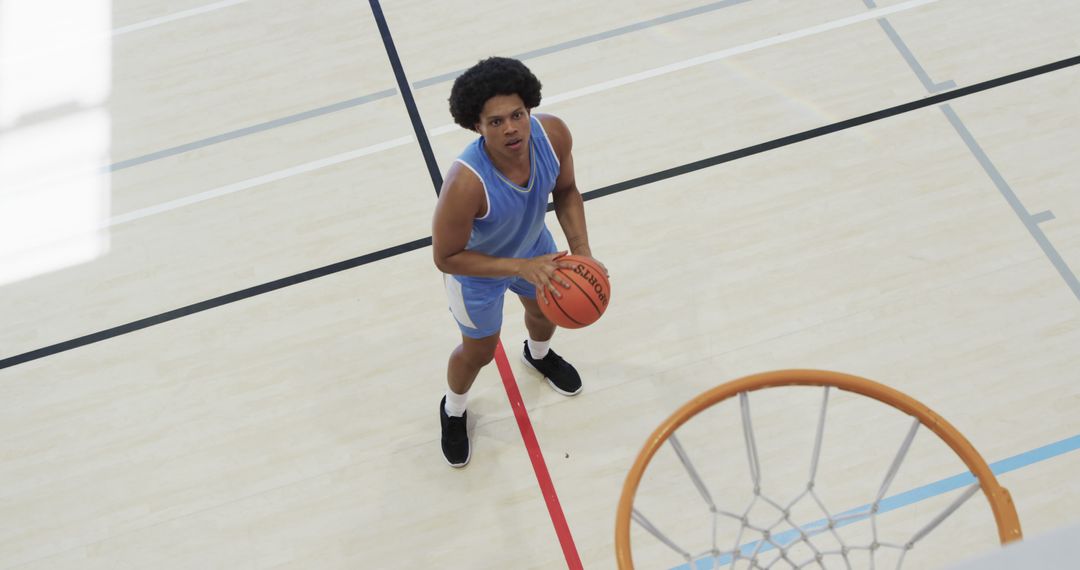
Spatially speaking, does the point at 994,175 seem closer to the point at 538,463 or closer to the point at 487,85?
the point at 538,463

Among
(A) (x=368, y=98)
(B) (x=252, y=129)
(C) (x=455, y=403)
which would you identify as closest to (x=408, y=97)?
(A) (x=368, y=98)

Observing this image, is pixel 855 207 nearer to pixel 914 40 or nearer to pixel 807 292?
pixel 807 292

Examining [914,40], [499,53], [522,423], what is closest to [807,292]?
[522,423]

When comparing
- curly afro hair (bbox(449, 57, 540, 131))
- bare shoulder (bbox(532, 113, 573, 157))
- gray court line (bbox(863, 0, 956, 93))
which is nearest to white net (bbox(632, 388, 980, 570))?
bare shoulder (bbox(532, 113, 573, 157))

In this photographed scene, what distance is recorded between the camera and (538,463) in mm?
3365

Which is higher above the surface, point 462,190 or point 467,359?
point 462,190

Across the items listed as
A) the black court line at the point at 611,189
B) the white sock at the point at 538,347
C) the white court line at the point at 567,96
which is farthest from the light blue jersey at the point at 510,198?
the white court line at the point at 567,96

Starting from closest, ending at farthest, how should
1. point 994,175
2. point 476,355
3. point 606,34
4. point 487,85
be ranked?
point 487,85
point 476,355
point 994,175
point 606,34

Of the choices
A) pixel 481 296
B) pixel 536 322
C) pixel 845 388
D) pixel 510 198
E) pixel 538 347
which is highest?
pixel 510 198

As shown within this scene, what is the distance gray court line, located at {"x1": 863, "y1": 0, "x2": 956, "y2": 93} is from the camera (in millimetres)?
4312

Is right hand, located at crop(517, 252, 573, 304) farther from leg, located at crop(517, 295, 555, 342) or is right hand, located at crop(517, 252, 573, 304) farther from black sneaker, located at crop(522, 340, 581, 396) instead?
black sneaker, located at crop(522, 340, 581, 396)

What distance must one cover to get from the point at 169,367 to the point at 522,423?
1589mm

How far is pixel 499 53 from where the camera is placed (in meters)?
4.61

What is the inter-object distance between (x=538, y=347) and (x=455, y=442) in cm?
51
